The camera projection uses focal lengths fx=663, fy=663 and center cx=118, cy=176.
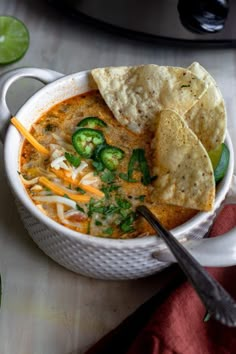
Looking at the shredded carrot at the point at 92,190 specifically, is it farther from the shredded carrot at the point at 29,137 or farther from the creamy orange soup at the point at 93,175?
the shredded carrot at the point at 29,137

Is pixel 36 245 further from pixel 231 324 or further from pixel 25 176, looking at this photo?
pixel 231 324

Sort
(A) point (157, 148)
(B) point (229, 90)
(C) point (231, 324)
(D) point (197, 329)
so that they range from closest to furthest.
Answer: (C) point (231, 324) → (D) point (197, 329) → (A) point (157, 148) → (B) point (229, 90)

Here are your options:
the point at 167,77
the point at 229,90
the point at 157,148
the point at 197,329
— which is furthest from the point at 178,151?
the point at 229,90

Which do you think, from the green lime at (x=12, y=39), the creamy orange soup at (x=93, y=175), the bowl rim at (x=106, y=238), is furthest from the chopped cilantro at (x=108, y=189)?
the green lime at (x=12, y=39)

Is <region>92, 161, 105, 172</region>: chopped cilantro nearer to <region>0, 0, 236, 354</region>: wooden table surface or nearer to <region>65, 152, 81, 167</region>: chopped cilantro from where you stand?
<region>65, 152, 81, 167</region>: chopped cilantro

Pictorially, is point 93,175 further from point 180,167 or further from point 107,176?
point 180,167

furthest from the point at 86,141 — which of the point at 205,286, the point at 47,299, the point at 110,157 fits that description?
the point at 205,286
